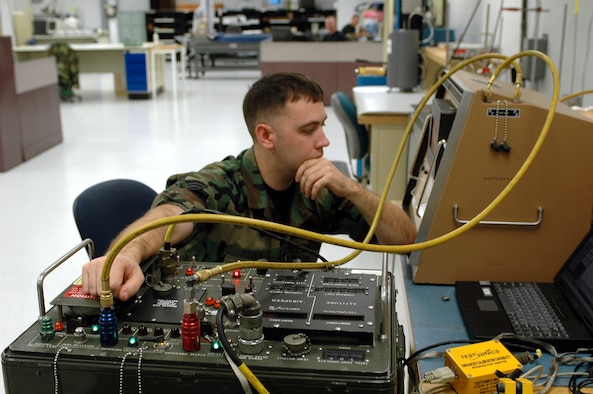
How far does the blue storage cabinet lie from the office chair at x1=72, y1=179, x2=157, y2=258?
7.46 m

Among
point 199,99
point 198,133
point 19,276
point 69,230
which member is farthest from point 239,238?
point 199,99

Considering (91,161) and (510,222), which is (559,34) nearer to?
(510,222)

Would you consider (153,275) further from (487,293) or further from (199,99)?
(199,99)

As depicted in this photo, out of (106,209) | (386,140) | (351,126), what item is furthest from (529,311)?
(351,126)

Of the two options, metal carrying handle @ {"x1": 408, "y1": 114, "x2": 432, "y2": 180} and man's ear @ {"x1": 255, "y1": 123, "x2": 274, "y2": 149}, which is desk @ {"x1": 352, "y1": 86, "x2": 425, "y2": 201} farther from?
man's ear @ {"x1": 255, "y1": 123, "x2": 274, "y2": 149}

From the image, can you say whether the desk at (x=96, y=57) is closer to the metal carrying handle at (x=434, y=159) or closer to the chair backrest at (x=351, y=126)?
the chair backrest at (x=351, y=126)

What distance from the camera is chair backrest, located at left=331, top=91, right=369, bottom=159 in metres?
3.74

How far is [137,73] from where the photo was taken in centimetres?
913

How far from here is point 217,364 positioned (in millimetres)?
870

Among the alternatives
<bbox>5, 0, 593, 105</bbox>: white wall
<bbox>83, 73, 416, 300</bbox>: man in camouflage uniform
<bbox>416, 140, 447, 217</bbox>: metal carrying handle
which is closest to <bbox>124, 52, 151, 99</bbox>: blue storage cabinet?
<bbox>5, 0, 593, 105</bbox>: white wall

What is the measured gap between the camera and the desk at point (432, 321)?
1.10 meters

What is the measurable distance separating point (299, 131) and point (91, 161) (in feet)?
14.4

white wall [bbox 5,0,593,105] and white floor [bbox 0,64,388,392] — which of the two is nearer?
white wall [bbox 5,0,593,105]

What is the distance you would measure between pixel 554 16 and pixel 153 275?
2.71m
